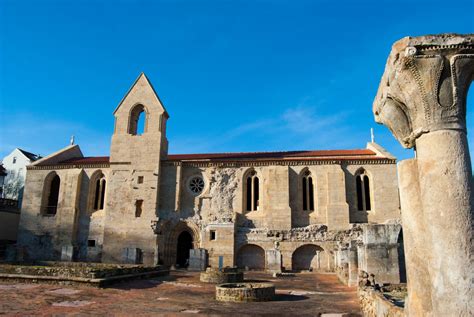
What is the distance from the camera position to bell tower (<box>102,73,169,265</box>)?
2872cm

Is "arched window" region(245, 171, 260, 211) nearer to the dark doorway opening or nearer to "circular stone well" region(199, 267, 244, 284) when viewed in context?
the dark doorway opening

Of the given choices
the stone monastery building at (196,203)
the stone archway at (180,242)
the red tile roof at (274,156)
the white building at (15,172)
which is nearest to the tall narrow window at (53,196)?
the stone monastery building at (196,203)

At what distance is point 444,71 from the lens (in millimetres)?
3771

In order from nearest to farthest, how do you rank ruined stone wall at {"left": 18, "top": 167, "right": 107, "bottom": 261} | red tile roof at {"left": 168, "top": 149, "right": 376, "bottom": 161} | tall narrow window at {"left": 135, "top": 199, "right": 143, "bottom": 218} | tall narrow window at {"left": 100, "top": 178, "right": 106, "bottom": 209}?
tall narrow window at {"left": 135, "top": 199, "right": 143, "bottom": 218} → red tile roof at {"left": 168, "top": 149, "right": 376, "bottom": 161} → ruined stone wall at {"left": 18, "top": 167, "right": 107, "bottom": 261} → tall narrow window at {"left": 100, "top": 178, "right": 106, "bottom": 209}

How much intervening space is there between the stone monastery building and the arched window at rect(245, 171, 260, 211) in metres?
0.10

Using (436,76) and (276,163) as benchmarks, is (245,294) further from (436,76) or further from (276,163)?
(276,163)

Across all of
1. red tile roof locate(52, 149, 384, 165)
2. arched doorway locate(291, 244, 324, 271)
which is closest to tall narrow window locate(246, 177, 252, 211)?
red tile roof locate(52, 149, 384, 165)

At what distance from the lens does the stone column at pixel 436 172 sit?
3.39 meters

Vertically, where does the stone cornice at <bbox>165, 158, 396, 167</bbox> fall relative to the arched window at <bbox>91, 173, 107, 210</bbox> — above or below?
above

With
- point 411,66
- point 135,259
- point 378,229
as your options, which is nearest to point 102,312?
point 378,229

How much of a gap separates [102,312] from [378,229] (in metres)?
8.35

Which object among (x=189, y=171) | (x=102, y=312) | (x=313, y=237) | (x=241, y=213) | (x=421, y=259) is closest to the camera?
(x=421, y=259)

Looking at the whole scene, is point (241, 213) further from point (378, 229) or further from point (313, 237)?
point (378, 229)

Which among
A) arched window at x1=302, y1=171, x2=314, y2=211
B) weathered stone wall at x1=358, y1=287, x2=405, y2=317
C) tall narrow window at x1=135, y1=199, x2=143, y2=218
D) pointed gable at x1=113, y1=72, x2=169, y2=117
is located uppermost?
pointed gable at x1=113, y1=72, x2=169, y2=117
